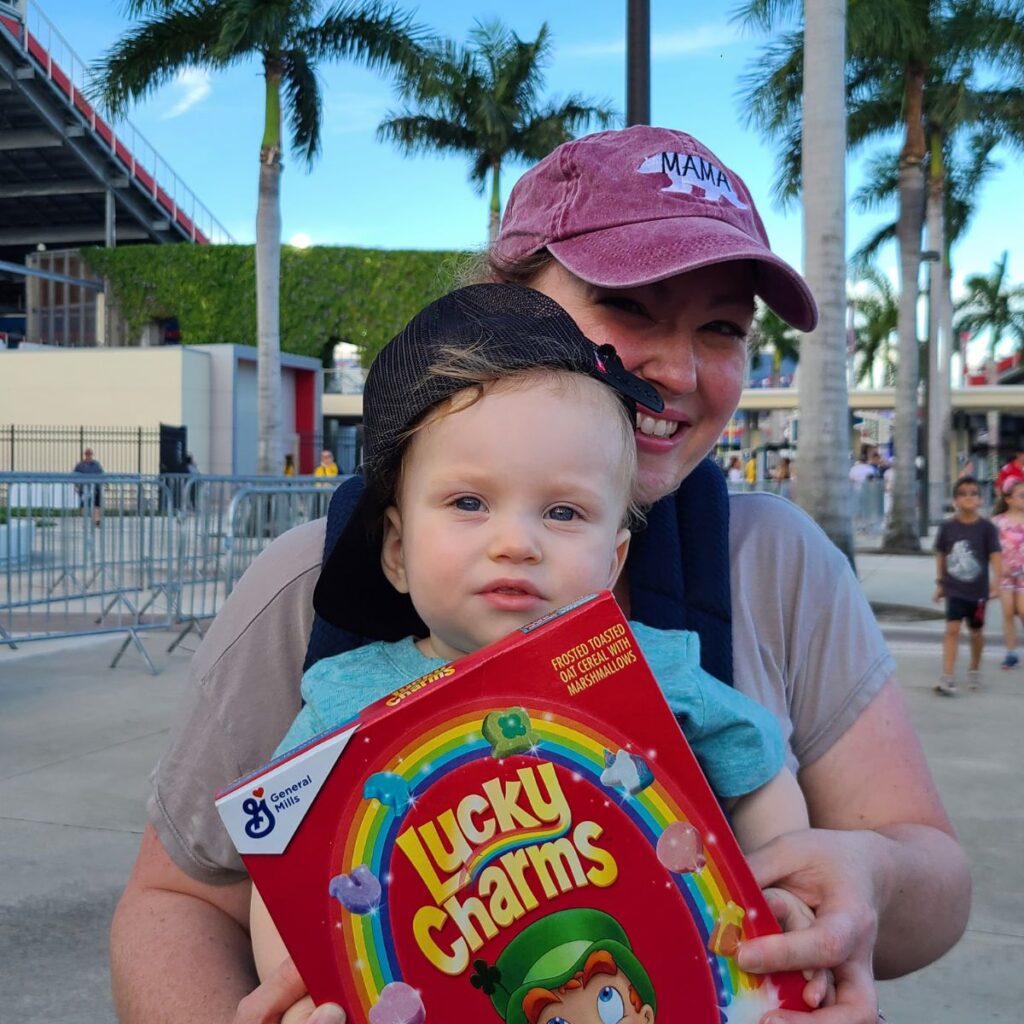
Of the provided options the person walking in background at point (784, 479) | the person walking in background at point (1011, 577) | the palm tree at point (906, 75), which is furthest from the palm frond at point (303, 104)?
the person walking in background at point (1011, 577)

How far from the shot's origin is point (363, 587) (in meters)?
1.44

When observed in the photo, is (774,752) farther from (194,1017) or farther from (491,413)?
(194,1017)

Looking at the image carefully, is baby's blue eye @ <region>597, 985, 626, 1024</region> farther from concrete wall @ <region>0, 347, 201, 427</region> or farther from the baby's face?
concrete wall @ <region>0, 347, 201, 427</region>

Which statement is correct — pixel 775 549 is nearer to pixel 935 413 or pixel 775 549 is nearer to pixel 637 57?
pixel 637 57

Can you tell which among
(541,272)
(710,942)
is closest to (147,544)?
(541,272)

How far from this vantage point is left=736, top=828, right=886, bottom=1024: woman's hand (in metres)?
1.07

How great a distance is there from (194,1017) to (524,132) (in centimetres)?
3425

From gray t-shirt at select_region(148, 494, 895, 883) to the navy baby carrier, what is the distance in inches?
1.9

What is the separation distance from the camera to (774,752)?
4.22ft

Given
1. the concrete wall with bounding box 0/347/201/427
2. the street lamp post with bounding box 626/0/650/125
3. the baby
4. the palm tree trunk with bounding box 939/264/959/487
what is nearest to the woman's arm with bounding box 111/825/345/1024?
the baby

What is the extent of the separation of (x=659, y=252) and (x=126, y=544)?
26.9 ft

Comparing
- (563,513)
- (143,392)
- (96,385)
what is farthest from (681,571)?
(96,385)

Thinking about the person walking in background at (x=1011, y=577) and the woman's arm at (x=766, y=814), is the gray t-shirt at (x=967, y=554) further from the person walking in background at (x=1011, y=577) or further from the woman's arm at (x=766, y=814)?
the woman's arm at (x=766, y=814)

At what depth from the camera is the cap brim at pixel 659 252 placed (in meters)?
1.50
